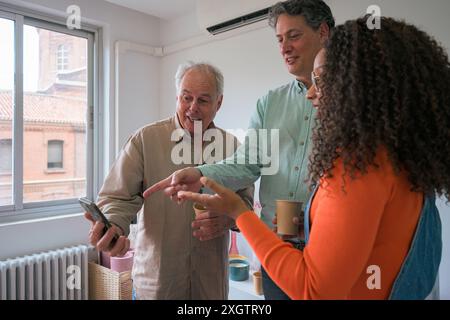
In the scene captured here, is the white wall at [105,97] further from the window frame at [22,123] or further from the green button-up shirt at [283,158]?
the green button-up shirt at [283,158]

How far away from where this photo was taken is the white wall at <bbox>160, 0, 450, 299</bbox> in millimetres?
1774

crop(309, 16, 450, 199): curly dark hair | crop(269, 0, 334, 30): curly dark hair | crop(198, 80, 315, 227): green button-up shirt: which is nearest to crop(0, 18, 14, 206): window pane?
crop(198, 80, 315, 227): green button-up shirt

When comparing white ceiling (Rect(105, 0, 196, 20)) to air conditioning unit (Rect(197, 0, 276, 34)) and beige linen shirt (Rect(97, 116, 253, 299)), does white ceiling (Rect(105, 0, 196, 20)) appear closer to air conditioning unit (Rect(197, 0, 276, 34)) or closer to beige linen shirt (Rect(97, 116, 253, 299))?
air conditioning unit (Rect(197, 0, 276, 34))

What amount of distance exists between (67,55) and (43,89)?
0.39m

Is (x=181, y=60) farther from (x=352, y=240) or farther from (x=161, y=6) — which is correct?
(x=352, y=240)

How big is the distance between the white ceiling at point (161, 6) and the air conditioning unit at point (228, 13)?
360mm

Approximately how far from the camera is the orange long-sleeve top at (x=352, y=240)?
611 millimetres

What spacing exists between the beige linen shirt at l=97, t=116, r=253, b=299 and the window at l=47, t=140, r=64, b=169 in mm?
1837

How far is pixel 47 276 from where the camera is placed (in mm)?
2412

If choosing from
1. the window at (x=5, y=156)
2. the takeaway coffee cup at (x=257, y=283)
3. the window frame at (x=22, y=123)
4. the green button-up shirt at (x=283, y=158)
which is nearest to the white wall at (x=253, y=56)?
the window frame at (x=22, y=123)

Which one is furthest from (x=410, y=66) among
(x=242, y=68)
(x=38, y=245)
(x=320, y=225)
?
(x=38, y=245)

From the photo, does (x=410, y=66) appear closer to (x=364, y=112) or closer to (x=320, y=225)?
(x=364, y=112)

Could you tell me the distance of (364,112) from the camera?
0.67 meters

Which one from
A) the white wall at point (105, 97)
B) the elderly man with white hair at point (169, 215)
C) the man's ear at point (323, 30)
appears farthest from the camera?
the white wall at point (105, 97)
